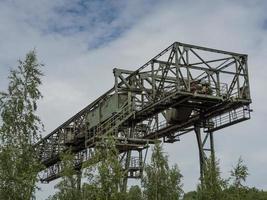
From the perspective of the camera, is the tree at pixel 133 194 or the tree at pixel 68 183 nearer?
the tree at pixel 133 194

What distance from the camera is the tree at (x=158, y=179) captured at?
30797 mm

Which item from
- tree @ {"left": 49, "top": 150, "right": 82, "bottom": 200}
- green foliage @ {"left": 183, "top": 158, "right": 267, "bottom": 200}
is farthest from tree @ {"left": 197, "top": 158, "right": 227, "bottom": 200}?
tree @ {"left": 49, "top": 150, "right": 82, "bottom": 200}

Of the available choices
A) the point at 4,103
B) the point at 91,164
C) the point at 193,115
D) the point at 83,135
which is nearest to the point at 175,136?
the point at 193,115

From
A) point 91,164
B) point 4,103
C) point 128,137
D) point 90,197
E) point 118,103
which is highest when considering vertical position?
point 118,103

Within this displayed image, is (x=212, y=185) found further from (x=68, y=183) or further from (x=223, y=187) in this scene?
(x=68, y=183)

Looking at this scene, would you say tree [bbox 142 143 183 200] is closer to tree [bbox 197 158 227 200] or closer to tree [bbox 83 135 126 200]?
tree [bbox 197 158 227 200]

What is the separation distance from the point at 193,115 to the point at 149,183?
10528 mm

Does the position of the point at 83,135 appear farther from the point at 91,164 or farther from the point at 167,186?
the point at 91,164

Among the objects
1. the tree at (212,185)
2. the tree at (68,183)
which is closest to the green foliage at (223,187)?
the tree at (212,185)

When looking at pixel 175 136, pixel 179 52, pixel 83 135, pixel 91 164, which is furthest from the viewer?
pixel 83 135

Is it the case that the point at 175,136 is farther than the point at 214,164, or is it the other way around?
the point at 175,136

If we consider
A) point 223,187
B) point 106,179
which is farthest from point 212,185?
point 106,179

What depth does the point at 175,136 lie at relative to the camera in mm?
43562

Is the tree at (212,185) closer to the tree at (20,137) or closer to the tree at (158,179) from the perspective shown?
the tree at (158,179)
